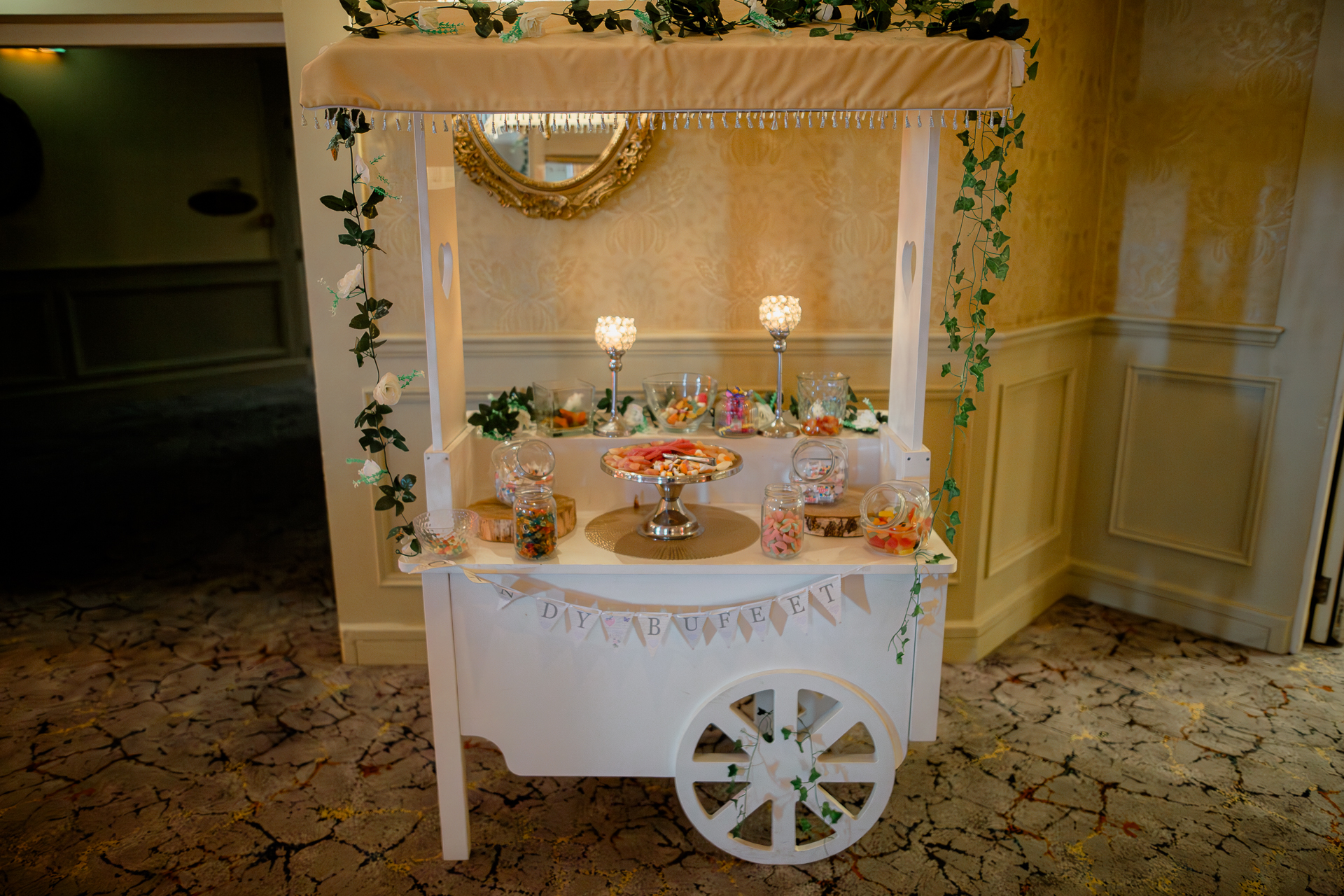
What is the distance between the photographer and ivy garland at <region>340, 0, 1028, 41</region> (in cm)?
183

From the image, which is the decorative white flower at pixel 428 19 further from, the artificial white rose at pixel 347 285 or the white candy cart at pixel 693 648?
the artificial white rose at pixel 347 285

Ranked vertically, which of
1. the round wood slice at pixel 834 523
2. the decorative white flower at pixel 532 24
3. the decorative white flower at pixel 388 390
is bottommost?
the round wood slice at pixel 834 523

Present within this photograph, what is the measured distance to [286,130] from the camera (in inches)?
301

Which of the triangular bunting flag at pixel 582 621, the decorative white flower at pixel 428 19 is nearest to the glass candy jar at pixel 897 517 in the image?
the triangular bunting flag at pixel 582 621

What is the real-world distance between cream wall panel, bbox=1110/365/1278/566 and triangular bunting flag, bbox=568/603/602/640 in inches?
95.3

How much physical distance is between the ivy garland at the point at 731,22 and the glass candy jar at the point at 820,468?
970 mm

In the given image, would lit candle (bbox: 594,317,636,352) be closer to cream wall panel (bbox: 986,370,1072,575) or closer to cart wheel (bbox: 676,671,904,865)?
cart wheel (bbox: 676,671,904,865)

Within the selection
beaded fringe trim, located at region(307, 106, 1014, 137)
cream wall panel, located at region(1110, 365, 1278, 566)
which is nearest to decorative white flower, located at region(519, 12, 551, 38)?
beaded fringe trim, located at region(307, 106, 1014, 137)

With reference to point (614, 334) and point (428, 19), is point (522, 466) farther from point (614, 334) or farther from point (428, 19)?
point (428, 19)

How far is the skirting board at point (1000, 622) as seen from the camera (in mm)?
3229

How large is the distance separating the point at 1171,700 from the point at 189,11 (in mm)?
3819

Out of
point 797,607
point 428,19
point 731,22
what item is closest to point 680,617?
point 797,607

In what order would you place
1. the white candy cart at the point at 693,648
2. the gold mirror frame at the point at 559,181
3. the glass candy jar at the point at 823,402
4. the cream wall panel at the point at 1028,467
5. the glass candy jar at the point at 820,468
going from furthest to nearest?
1. the cream wall panel at the point at 1028,467
2. the gold mirror frame at the point at 559,181
3. the glass candy jar at the point at 823,402
4. the glass candy jar at the point at 820,468
5. the white candy cart at the point at 693,648

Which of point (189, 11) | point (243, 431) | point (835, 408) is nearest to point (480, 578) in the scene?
point (835, 408)
